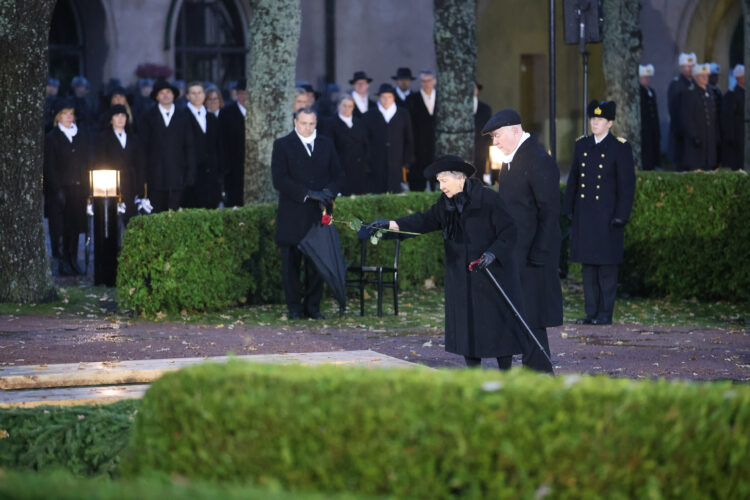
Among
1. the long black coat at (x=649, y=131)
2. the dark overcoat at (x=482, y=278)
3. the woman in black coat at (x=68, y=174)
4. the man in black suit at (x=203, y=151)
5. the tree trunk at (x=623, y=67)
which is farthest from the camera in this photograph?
the long black coat at (x=649, y=131)

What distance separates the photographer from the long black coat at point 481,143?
19547 millimetres

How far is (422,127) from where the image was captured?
65.0 ft

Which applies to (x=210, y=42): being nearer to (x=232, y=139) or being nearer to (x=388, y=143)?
(x=388, y=143)

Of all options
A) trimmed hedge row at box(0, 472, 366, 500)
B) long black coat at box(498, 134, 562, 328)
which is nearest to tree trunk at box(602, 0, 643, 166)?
long black coat at box(498, 134, 562, 328)

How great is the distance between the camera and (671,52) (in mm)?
26578

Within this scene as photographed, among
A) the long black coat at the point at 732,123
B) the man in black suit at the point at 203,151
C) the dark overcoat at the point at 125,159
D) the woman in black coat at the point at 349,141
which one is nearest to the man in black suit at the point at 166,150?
the dark overcoat at the point at 125,159

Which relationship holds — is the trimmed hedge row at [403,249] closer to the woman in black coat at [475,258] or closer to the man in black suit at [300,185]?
the man in black suit at [300,185]

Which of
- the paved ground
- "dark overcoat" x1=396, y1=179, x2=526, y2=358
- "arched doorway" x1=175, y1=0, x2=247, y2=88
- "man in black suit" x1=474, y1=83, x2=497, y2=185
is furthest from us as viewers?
"arched doorway" x1=175, y1=0, x2=247, y2=88

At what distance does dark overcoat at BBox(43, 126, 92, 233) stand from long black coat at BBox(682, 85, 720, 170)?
1053cm

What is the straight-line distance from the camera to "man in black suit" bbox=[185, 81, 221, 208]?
16.9m

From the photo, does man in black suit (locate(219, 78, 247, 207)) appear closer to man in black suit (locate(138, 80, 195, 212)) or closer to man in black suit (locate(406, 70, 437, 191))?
man in black suit (locate(138, 80, 195, 212))

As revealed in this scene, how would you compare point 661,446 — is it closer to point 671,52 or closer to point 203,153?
point 203,153

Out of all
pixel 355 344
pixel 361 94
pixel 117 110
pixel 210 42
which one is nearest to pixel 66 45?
pixel 210 42

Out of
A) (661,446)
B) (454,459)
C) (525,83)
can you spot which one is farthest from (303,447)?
(525,83)
